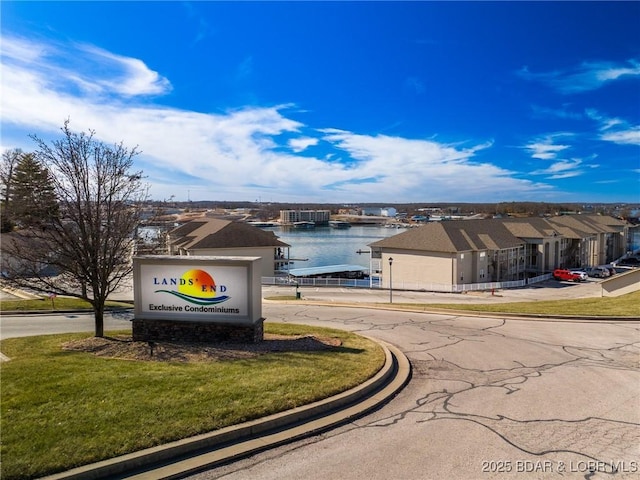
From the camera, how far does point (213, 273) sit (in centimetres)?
1031

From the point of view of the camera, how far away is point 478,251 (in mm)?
42469

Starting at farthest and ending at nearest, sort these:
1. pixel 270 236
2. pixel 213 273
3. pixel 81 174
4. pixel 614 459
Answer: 1. pixel 270 236
2. pixel 81 174
3. pixel 213 273
4. pixel 614 459

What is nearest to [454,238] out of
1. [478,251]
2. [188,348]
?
[478,251]

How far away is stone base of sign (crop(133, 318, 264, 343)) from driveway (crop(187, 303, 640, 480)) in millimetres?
3891

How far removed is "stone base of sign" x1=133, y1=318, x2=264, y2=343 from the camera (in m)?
10.1

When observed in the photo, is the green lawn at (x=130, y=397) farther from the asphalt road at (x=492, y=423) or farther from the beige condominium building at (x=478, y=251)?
the beige condominium building at (x=478, y=251)

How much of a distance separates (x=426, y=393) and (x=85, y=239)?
28.2ft

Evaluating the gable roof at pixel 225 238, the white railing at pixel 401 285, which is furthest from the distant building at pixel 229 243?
the white railing at pixel 401 285

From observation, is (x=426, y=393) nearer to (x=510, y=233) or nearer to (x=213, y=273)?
(x=213, y=273)

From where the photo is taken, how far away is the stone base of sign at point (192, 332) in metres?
10.1

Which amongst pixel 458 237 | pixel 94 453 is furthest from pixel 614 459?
pixel 458 237

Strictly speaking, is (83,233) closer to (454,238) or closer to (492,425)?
(492,425)

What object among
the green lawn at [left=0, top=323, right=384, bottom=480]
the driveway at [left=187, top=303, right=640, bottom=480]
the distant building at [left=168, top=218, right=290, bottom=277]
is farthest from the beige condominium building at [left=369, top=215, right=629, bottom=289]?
the green lawn at [left=0, top=323, right=384, bottom=480]

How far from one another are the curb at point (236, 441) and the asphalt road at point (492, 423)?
0.16 metres
